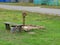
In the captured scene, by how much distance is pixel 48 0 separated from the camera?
33.1 meters

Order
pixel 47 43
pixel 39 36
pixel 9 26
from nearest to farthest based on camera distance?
1. pixel 47 43
2. pixel 39 36
3. pixel 9 26

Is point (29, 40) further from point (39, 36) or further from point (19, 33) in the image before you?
point (19, 33)

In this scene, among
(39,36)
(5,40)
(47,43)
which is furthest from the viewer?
(39,36)

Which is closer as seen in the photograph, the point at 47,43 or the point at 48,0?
the point at 47,43

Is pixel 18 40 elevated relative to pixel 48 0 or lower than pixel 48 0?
elevated

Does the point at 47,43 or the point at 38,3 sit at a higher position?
the point at 47,43

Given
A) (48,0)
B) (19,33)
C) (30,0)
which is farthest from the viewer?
(30,0)

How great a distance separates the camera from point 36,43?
26.3 feet

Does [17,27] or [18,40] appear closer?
[18,40]

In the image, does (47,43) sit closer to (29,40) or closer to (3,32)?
(29,40)

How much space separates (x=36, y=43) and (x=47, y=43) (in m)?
0.34

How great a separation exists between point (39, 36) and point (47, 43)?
122cm

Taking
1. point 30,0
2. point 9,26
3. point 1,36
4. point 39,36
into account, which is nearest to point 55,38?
point 39,36

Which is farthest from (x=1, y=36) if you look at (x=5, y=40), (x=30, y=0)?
(x=30, y=0)
